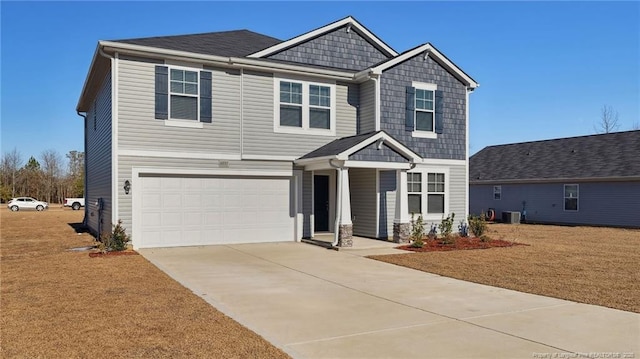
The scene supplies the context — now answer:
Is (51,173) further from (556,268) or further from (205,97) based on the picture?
(556,268)

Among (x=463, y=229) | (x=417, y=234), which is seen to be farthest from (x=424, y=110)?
(x=417, y=234)

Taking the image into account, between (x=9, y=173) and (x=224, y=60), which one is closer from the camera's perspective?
(x=224, y=60)

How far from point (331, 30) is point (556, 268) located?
1079 centimetres

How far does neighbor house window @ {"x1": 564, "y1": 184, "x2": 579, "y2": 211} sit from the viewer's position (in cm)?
2677

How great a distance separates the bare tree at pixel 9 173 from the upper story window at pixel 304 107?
6008 cm

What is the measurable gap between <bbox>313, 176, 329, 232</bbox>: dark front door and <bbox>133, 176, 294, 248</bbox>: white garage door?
1330mm

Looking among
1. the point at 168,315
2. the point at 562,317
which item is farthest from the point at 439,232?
the point at 168,315

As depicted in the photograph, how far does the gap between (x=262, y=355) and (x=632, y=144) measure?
90.3ft

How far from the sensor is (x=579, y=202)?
1044 inches

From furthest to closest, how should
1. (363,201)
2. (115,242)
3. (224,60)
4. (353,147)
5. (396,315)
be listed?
(363,201) → (224,60) → (353,147) → (115,242) → (396,315)

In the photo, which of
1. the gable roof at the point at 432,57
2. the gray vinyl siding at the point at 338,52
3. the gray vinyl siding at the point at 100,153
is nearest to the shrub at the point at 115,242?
the gray vinyl siding at the point at 100,153

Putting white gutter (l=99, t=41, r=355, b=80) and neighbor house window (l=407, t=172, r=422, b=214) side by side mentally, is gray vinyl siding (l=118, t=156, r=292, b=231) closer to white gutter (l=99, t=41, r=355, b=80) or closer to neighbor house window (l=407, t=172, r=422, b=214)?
white gutter (l=99, t=41, r=355, b=80)

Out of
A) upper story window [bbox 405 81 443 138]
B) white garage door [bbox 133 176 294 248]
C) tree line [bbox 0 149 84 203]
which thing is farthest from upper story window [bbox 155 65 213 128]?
tree line [bbox 0 149 84 203]

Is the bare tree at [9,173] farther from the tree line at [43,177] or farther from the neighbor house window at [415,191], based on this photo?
the neighbor house window at [415,191]
